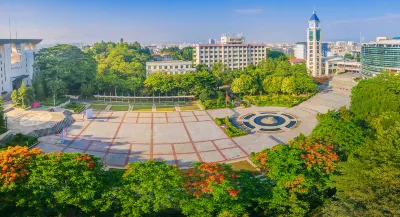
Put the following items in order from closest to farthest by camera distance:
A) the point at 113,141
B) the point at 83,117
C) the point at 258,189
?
1. the point at 258,189
2. the point at 113,141
3. the point at 83,117

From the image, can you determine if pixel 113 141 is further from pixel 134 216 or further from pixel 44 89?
pixel 44 89

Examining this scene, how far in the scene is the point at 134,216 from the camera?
1391 cm

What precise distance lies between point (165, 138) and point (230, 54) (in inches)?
2137

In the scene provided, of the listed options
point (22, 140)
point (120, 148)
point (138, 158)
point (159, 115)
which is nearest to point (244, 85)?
point (159, 115)

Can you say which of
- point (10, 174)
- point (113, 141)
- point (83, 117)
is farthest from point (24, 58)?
point (10, 174)

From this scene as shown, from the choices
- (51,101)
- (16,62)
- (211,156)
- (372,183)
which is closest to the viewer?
(372,183)

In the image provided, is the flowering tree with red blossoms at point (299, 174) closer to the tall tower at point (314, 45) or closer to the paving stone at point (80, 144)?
the paving stone at point (80, 144)

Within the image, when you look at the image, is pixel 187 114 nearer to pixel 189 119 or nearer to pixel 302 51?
pixel 189 119

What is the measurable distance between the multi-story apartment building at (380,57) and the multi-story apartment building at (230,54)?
24918 millimetres

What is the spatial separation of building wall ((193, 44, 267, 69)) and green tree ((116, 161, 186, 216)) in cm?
6614

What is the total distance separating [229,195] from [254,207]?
104 inches

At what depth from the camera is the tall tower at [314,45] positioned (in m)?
72.0

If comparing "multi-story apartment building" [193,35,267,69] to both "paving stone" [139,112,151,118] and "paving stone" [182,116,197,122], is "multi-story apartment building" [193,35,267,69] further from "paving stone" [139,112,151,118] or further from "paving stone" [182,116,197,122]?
"paving stone" [182,116,197,122]

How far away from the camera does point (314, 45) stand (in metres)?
72.7
